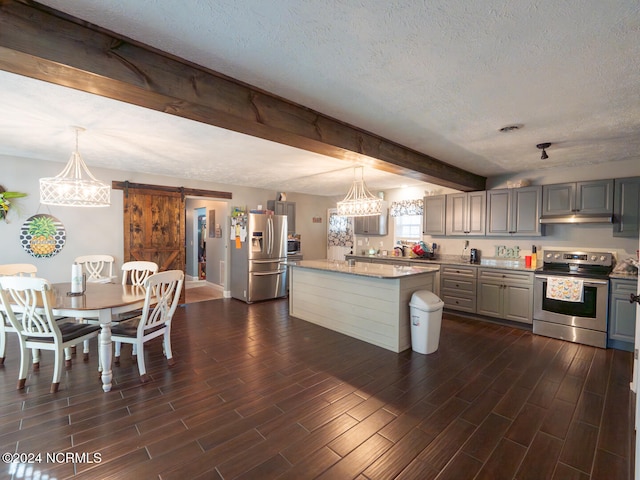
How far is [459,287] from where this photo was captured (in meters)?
4.88

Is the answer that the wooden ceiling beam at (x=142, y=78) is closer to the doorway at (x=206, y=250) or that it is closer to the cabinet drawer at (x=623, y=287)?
the cabinet drawer at (x=623, y=287)

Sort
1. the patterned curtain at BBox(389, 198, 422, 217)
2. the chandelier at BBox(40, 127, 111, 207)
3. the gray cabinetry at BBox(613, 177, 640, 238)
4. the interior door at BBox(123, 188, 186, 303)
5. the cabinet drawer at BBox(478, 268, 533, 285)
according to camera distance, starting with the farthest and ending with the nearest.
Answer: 1. the patterned curtain at BBox(389, 198, 422, 217)
2. the interior door at BBox(123, 188, 186, 303)
3. the cabinet drawer at BBox(478, 268, 533, 285)
4. the gray cabinetry at BBox(613, 177, 640, 238)
5. the chandelier at BBox(40, 127, 111, 207)

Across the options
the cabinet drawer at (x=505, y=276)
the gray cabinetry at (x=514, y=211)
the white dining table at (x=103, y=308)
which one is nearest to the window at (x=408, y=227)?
the gray cabinetry at (x=514, y=211)

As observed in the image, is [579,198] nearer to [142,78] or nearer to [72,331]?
[142,78]

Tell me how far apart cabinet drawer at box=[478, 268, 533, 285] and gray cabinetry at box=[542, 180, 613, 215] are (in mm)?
994

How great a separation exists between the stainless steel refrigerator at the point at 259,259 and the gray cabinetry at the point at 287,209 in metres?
0.60

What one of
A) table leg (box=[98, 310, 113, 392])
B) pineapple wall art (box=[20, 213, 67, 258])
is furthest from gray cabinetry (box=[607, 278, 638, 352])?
pineapple wall art (box=[20, 213, 67, 258])

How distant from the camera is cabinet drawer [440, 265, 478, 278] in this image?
15.5 ft

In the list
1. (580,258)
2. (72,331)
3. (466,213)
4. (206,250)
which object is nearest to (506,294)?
(580,258)

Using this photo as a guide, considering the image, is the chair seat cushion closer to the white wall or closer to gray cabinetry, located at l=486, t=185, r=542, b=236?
the white wall

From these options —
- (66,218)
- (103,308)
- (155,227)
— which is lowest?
(103,308)

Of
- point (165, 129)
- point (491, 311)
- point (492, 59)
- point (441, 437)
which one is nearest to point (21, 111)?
point (165, 129)

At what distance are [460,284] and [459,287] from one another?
0.18 ft

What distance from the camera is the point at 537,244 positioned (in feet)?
15.3
